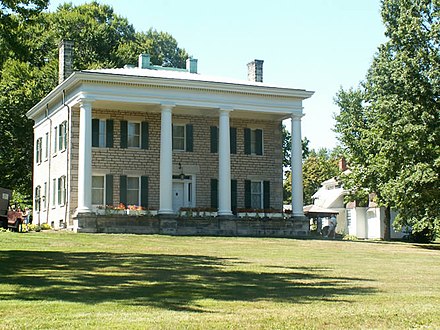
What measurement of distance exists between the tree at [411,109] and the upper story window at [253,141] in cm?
722

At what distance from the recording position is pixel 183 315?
9.68 m

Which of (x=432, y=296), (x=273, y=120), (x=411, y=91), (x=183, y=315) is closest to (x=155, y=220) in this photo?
(x=273, y=120)

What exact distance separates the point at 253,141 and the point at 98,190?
9.26 metres

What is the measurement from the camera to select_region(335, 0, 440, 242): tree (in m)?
33.1

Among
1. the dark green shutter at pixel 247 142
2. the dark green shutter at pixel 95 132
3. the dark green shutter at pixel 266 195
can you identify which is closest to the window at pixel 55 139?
the dark green shutter at pixel 95 132

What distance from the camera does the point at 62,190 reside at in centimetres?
3725

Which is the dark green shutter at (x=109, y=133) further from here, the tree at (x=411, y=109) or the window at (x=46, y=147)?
the tree at (x=411, y=109)

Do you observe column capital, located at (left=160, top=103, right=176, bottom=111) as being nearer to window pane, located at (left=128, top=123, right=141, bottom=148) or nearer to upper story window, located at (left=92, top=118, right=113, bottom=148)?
window pane, located at (left=128, top=123, right=141, bottom=148)

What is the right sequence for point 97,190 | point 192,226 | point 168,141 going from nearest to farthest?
point 192,226 < point 168,141 < point 97,190

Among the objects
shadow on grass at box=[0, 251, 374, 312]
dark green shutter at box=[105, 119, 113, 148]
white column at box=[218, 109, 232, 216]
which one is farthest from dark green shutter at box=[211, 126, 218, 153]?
shadow on grass at box=[0, 251, 374, 312]

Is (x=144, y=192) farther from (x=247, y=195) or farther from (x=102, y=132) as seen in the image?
(x=247, y=195)

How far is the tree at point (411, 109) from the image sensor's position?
3309 cm

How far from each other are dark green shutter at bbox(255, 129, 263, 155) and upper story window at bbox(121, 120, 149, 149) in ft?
21.0

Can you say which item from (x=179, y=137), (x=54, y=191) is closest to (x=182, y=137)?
(x=179, y=137)
